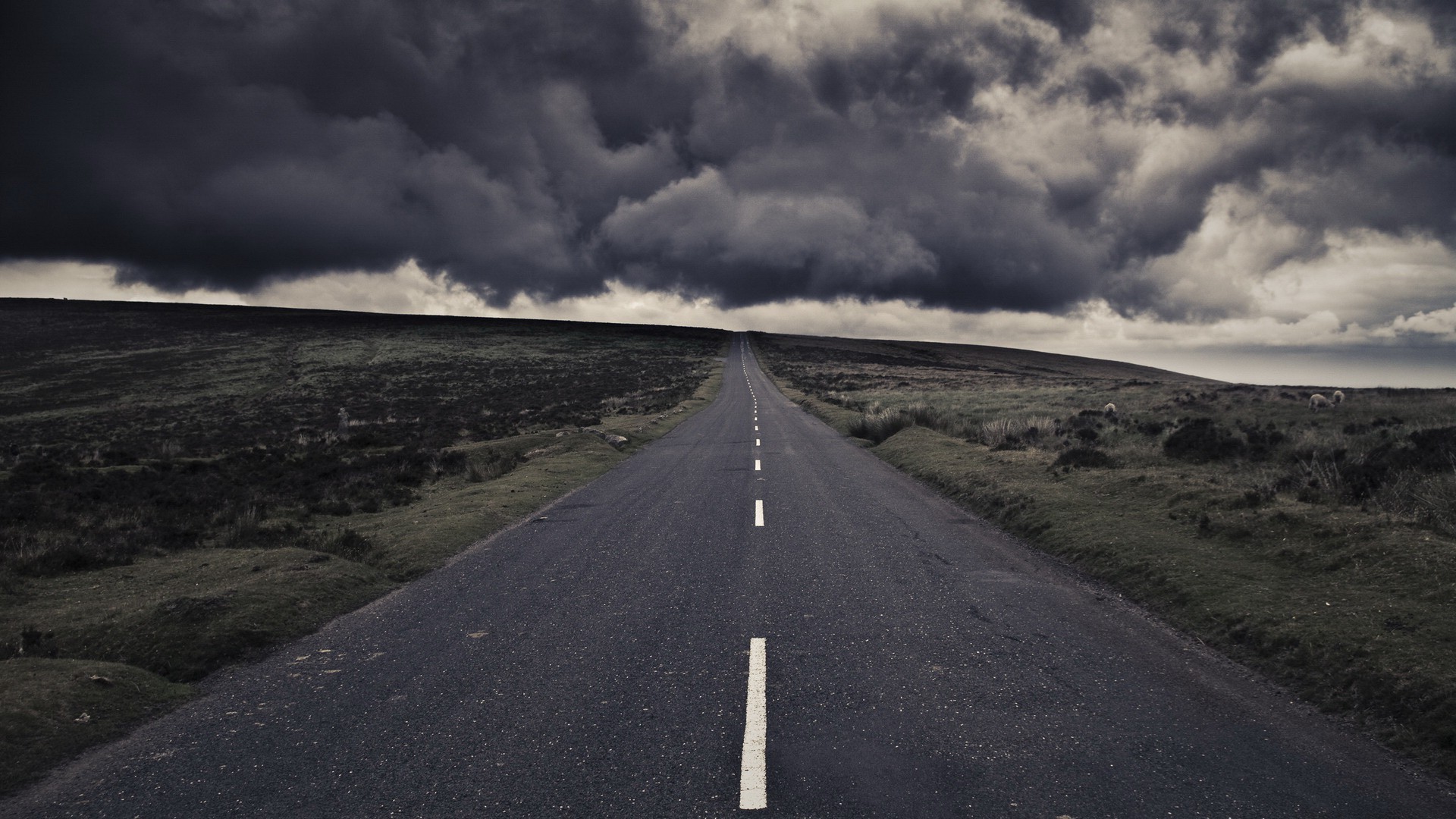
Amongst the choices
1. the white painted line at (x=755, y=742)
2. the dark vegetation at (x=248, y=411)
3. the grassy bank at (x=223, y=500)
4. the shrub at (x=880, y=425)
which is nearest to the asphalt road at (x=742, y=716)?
the white painted line at (x=755, y=742)

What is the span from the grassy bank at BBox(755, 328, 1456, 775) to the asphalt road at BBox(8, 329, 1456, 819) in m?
0.59

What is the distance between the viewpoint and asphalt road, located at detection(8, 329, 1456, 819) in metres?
3.93

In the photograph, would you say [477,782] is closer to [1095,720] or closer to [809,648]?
[809,648]

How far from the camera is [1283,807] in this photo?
378cm

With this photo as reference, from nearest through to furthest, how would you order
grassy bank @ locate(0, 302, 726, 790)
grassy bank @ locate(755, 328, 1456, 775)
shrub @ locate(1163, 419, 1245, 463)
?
grassy bank @ locate(755, 328, 1456, 775) < grassy bank @ locate(0, 302, 726, 790) < shrub @ locate(1163, 419, 1245, 463)

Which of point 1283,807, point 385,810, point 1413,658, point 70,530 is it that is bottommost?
point 70,530

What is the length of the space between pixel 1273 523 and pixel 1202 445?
9702 mm

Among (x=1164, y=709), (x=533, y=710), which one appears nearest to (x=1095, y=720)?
(x=1164, y=709)

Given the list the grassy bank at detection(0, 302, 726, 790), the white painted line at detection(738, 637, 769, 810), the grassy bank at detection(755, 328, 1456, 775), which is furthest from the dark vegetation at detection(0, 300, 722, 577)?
the grassy bank at detection(755, 328, 1456, 775)

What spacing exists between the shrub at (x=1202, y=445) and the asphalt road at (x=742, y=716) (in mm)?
11079

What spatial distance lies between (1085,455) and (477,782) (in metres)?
14.8

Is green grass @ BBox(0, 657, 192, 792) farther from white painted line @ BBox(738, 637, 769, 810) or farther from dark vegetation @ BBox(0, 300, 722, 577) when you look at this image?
dark vegetation @ BBox(0, 300, 722, 577)

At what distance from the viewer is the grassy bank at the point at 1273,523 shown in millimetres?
5355

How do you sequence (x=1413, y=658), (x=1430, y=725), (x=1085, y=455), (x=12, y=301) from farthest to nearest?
(x=12, y=301)
(x=1085, y=455)
(x=1413, y=658)
(x=1430, y=725)
